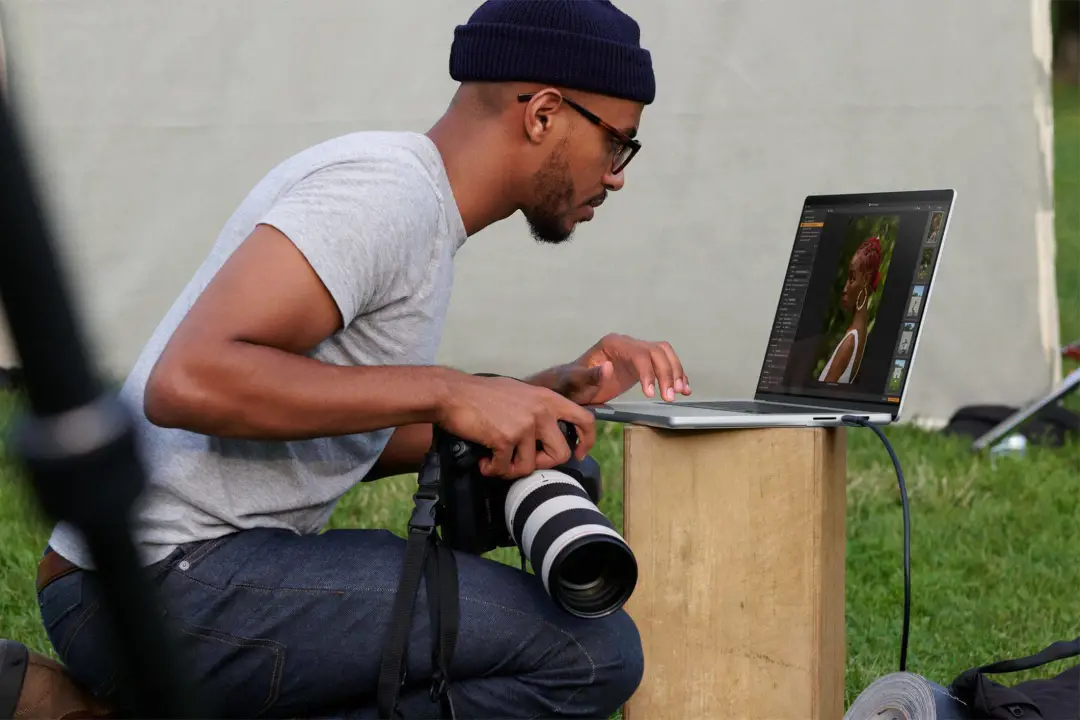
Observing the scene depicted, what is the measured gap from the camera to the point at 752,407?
243 centimetres

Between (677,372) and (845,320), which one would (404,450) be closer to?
(677,372)

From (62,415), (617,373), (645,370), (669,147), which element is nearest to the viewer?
(62,415)

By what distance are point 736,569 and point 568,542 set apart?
0.53 metres

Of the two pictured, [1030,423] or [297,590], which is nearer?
[297,590]

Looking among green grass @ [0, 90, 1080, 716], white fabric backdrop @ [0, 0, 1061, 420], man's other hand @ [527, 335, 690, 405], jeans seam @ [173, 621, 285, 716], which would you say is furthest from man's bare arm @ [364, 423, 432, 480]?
white fabric backdrop @ [0, 0, 1061, 420]

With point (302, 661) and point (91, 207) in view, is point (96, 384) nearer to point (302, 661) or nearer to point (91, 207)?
point (302, 661)

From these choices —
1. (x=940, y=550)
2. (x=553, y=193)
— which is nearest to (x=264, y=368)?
(x=553, y=193)

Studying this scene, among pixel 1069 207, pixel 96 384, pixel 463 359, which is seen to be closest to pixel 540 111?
pixel 96 384

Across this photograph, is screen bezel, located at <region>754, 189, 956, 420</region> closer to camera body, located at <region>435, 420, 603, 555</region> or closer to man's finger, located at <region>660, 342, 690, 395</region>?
man's finger, located at <region>660, 342, 690, 395</region>

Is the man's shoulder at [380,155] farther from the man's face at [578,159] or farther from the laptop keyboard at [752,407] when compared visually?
the laptop keyboard at [752,407]

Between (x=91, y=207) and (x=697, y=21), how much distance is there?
2.66 m

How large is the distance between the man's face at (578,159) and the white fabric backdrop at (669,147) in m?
3.06

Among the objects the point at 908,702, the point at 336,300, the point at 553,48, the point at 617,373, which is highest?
the point at 553,48

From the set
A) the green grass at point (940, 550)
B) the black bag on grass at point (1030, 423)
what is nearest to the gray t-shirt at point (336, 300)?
the green grass at point (940, 550)
